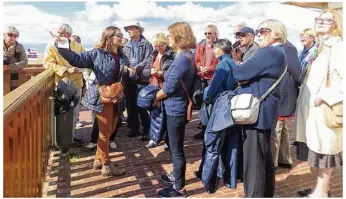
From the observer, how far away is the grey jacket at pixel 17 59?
228 inches

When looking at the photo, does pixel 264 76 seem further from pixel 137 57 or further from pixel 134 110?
pixel 134 110

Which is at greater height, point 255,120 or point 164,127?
point 255,120

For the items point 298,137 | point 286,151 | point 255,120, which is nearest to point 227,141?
point 255,120

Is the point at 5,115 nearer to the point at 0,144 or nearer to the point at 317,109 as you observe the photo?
the point at 0,144

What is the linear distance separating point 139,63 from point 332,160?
10.6 ft

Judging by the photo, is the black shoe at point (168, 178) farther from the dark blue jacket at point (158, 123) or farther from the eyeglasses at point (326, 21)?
the eyeglasses at point (326, 21)

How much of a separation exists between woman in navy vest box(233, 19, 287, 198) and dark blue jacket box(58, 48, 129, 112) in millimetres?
1506

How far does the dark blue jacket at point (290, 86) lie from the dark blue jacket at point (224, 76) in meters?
0.67

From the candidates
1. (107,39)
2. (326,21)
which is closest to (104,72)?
(107,39)

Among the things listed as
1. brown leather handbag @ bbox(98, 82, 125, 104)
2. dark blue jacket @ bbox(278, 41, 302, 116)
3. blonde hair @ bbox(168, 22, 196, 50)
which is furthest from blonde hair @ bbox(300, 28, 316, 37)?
brown leather handbag @ bbox(98, 82, 125, 104)

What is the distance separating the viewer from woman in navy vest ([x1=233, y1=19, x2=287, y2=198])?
2.79 metres

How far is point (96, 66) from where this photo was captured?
12.5ft

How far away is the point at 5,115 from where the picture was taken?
5.96 ft

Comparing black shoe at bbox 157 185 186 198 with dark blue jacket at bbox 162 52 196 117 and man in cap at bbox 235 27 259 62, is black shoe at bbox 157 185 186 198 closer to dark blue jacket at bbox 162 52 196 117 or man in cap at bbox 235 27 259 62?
dark blue jacket at bbox 162 52 196 117
